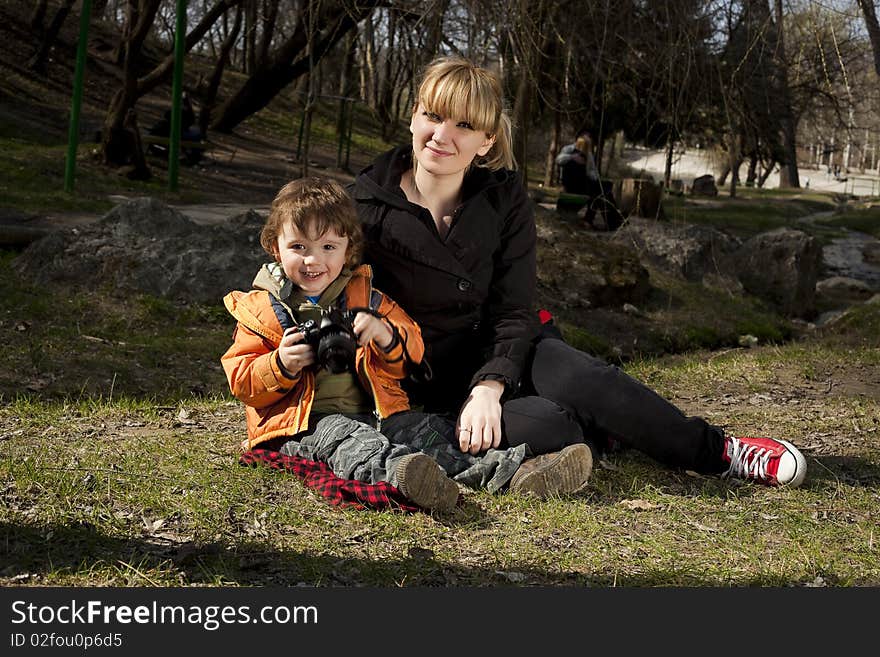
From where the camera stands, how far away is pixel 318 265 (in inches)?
144

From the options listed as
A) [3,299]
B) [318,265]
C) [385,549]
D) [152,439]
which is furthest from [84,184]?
[385,549]

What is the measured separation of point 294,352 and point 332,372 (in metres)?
0.14

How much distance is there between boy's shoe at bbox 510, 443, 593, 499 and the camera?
3662 millimetres

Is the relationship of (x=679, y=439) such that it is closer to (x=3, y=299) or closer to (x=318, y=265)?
(x=318, y=265)

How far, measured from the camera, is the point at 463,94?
3.78 metres

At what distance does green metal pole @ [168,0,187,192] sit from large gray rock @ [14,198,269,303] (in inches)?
175

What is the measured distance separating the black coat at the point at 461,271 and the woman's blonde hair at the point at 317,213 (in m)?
0.23

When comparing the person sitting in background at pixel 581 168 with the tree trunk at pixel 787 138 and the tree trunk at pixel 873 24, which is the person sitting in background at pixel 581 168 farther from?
the tree trunk at pixel 873 24

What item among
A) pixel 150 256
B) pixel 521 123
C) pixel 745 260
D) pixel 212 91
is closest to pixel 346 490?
pixel 150 256

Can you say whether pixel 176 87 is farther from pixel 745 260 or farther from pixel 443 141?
pixel 443 141

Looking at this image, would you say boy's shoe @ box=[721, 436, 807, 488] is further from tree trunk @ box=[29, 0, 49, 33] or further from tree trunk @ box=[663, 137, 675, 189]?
tree trunk @ box=[29, 0, 49, 33]

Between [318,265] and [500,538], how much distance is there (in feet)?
Answer: 3.61

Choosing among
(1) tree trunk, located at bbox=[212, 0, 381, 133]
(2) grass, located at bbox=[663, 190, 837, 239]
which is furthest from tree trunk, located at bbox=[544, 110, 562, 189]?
(1) tree trunk, located at bbox=[212, 0, 381, 133]

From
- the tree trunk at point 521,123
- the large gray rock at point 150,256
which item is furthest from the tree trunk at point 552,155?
the large gray rock at point 150,256
